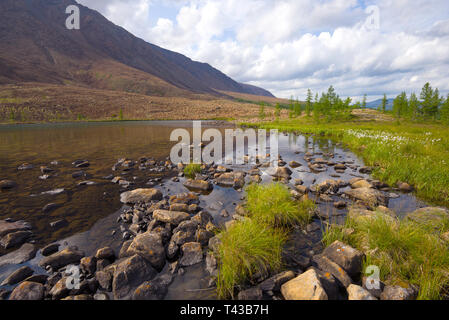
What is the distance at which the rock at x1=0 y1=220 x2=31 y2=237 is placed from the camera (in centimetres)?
688

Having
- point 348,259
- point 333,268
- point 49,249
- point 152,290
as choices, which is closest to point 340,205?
point 348,259

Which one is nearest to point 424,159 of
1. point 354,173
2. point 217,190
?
point 354,173

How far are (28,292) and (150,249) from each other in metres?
2.54

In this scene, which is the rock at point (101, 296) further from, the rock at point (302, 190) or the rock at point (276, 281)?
the rock at point (302, 190)

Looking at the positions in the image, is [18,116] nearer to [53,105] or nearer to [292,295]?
[53,105]

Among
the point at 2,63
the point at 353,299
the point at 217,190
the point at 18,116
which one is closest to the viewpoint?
the point at 353,299

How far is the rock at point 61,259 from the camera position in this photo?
5.36 m

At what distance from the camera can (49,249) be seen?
605 centimetres

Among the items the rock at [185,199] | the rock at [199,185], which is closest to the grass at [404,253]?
the rock at [185,199]

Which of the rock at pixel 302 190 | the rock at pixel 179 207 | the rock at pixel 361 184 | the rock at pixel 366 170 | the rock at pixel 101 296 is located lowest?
the rock at pixel 101 296

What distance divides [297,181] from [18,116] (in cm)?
12812

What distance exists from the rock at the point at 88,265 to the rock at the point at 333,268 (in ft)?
18.9

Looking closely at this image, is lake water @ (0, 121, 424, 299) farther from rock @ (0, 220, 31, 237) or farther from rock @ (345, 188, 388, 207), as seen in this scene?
rock @ (345, 188, 388, 207)
